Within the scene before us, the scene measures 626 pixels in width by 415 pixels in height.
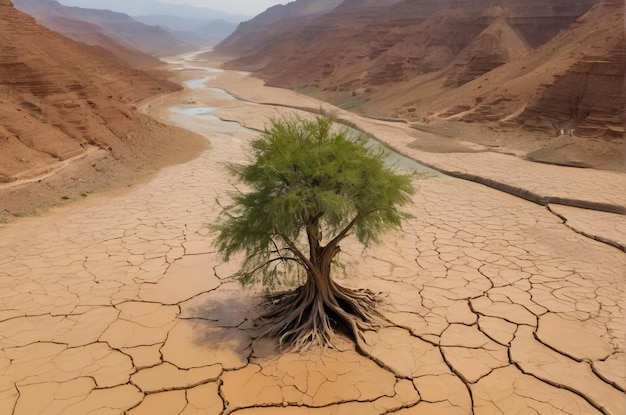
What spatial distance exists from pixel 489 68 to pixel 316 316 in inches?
867

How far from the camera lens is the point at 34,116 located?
11.9m

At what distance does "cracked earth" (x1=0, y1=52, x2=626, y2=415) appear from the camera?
385cm

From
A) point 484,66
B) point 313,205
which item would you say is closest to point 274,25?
point 484,66

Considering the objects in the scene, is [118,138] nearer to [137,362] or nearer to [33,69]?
[33,69]

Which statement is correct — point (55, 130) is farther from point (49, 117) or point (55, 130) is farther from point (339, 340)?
point (339, 340)

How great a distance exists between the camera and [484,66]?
904 inches

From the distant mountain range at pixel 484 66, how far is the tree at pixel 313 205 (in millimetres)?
10795

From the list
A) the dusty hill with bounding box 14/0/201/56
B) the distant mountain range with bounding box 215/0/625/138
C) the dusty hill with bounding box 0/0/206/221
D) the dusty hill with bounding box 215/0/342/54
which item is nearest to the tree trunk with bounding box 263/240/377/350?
the dusty hill with bounding box 0/0/206/221

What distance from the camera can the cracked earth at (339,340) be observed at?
385 centimetres

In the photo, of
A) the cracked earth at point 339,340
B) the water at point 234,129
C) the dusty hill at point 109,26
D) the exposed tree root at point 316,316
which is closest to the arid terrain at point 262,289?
the cracked earth at point 339,340

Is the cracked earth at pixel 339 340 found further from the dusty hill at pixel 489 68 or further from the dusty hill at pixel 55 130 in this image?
the dusty hill at pixel 489 68

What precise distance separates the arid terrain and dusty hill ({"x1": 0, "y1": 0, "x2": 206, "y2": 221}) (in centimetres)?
6

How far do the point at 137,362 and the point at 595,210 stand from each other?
8.38m

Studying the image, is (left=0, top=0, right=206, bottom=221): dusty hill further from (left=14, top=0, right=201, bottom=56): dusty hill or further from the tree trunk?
(left=14, top=0, right=201, bottom=56): dusty hill
